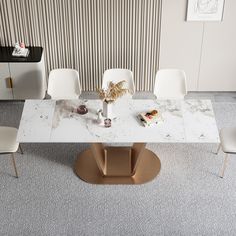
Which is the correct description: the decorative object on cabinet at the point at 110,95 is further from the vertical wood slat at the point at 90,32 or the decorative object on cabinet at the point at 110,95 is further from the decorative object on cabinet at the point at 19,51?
the decorative object on cabinet at the point at 19,51

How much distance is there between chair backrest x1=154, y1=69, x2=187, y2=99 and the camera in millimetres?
6332

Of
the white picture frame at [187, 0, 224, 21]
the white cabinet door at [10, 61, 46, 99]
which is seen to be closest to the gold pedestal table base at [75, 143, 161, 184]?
the white cabinet door at [10, 61, 46, 99]

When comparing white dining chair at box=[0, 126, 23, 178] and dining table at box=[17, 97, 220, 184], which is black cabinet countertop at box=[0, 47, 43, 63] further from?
white dining chair at box=[0, 126, 23, 178]

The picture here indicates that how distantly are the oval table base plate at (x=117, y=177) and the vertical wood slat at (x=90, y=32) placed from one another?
1.60 metres

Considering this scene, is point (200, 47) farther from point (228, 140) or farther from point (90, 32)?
point (228, 140)

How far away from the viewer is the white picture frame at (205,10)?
21.5 feet

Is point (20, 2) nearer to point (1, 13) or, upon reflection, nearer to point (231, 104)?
point (1, 13)

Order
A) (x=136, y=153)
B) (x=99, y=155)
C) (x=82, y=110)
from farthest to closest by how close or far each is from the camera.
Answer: (x=136, y=153) → (x=99, y=155) → (x=82, y=110)

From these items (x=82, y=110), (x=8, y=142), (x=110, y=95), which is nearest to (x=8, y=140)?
(x=8, y=142)

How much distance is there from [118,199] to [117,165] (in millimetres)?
553

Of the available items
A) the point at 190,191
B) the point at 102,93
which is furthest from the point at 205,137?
the point at 102,93

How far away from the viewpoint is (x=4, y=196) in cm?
547

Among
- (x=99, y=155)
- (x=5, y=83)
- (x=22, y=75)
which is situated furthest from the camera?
(x=5, y=83)

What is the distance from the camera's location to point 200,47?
6.93 meters
